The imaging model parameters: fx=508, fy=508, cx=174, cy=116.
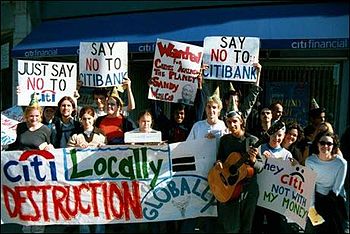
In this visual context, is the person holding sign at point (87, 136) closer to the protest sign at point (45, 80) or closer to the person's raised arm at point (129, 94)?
the person's raised arm at point (129, 94)

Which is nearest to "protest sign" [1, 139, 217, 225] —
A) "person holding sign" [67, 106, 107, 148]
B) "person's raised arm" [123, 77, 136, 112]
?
"person holding sign" [67, 106, 107, 148]

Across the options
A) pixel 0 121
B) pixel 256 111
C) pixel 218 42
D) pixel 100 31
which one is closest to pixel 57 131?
pixel 0 121

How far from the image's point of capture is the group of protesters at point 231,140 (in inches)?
203

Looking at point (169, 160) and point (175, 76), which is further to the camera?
point (175, 76)

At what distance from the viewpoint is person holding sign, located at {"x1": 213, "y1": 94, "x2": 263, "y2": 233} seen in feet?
16.8

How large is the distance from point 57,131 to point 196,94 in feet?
5.90

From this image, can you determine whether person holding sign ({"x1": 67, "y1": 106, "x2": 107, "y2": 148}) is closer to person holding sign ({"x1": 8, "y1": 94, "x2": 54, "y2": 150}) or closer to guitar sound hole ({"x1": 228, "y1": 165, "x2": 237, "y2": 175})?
person holding sign ({"x1": 8, "y1": 94, "x2": 54, "y2": 150})

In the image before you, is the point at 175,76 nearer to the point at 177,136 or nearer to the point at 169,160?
the point at 177,136

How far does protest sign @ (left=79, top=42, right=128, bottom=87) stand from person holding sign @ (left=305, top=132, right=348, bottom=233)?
8.29 feet

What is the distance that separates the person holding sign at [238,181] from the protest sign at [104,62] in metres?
1.66

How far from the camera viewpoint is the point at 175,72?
6.31 meters

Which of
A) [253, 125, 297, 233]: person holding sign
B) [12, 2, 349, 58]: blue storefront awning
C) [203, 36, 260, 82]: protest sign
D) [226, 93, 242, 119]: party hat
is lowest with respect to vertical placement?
[253, 125, 297, 233]: person holding sign

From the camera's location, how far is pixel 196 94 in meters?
6.41

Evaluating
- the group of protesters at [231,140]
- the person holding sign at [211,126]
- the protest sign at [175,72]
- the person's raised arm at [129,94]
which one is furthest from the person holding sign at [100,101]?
the person holding sign at [211,126]
